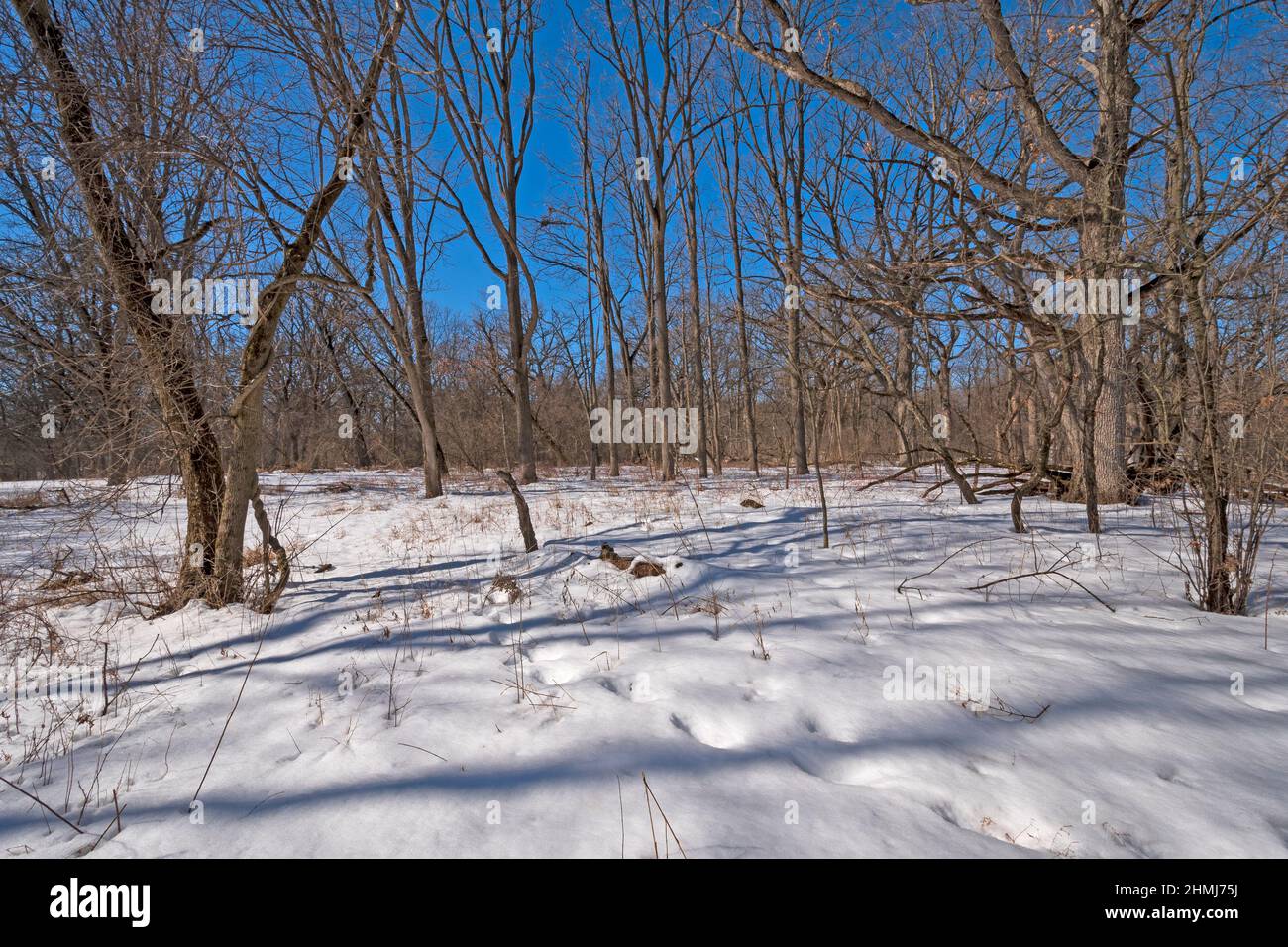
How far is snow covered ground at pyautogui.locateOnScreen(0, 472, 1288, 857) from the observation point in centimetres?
161

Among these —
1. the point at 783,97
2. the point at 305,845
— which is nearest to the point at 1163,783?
the point at 305,845

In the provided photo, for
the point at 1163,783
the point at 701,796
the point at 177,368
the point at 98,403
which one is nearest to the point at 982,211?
the point at 1163,783

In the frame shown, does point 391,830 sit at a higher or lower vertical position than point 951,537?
lower

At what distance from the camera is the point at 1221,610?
→ 124 inches

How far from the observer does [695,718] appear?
7.47 ft

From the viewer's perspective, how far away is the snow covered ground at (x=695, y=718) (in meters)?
1.61
